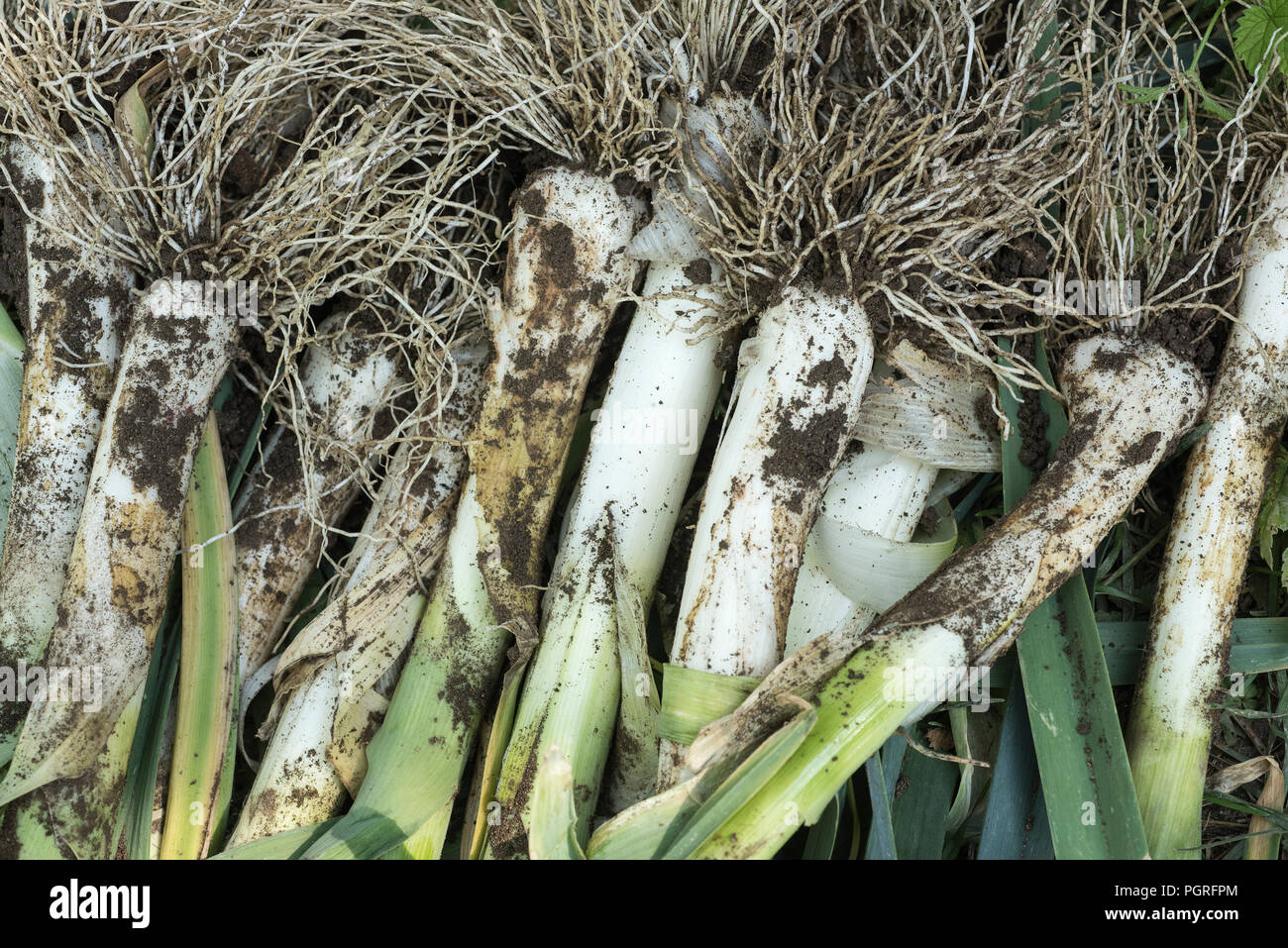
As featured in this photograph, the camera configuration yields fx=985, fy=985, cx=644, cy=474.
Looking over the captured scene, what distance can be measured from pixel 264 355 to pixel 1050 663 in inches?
47.0

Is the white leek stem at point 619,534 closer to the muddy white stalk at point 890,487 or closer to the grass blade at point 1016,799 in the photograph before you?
the muddy white stalk at point 890,487

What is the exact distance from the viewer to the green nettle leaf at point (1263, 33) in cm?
123

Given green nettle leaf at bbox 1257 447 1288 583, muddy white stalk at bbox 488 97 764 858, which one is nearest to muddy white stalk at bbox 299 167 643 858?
muddy white stalk at bbox 488 97 764 858

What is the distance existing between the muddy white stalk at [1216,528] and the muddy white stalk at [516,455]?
82cm

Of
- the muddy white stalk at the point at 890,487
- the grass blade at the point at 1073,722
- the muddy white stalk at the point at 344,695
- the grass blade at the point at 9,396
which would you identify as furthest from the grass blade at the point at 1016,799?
the grass blade at the point at 9,396

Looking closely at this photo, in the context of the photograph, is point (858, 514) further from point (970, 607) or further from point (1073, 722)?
point (1073, 722)

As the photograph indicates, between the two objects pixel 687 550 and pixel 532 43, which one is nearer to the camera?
pixel 532 43

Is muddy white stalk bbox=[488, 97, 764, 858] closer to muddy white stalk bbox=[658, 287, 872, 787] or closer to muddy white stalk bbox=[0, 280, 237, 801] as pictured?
muddy white stalk bbox=[658, 287, 872, 787]

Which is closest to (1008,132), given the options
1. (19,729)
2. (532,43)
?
(532,43)

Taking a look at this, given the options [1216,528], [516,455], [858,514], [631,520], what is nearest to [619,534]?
[631,520]

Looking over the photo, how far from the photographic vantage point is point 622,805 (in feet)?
4.44

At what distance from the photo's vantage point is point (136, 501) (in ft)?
4.24

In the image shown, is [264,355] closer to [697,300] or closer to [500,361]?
[500,361]

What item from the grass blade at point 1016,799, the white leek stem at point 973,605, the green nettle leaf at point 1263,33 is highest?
the green nettle leaf at point 1263,33
